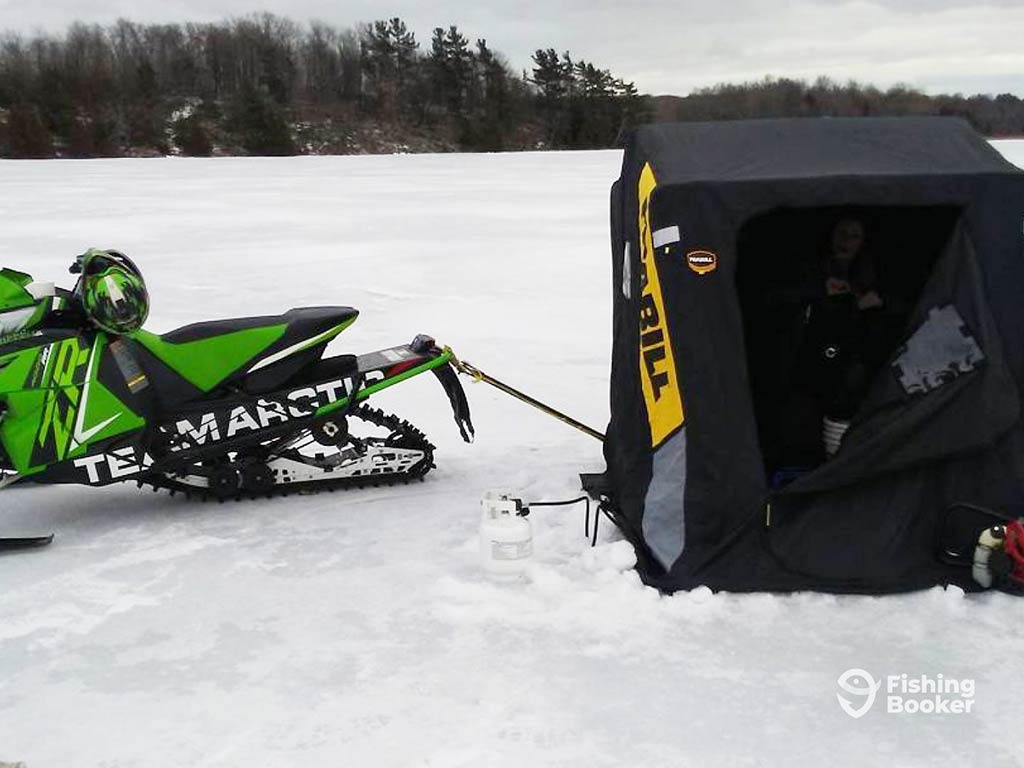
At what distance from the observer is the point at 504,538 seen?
12.1ft

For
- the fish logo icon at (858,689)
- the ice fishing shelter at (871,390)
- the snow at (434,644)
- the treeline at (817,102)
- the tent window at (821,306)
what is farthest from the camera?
the treeline at (817,102)

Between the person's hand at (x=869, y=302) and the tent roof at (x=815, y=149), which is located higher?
the tent roof at (x=815, y=149)

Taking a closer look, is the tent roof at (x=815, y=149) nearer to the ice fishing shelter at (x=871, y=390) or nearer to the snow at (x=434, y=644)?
the ice fishing shelter at (x=871, y=390)

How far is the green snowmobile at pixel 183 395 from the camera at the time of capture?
163 inches

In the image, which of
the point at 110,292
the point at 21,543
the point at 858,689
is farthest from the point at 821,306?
the point at 21,543

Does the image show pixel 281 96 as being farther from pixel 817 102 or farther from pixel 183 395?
pixel 183 395

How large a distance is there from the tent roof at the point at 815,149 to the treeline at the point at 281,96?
41.7 meters

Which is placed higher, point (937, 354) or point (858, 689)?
point (937, 354)

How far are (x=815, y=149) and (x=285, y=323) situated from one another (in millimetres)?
2260

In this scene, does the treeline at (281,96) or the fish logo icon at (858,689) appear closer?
the fish logo icon at (858,689)

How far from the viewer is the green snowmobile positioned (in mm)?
4129

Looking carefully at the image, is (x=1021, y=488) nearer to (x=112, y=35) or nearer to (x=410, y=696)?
(x=410, y=696)

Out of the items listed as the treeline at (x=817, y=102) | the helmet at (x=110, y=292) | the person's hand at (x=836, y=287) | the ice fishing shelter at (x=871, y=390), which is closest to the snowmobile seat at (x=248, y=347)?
the helmet at (x=110, y=292)

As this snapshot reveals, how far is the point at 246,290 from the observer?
9.77 meters
